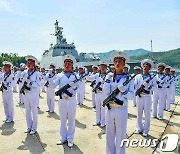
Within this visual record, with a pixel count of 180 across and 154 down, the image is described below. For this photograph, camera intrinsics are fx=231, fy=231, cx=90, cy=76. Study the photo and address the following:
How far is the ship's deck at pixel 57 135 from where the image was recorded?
19.7 feet

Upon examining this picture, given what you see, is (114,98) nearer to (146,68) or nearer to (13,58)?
(146,68)

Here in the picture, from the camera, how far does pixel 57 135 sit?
715cm

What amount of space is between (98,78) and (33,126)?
3.05 meters

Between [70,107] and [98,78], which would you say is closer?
[70,107]

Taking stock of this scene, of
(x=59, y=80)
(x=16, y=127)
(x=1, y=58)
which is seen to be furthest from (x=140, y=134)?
(x=1, y=58)

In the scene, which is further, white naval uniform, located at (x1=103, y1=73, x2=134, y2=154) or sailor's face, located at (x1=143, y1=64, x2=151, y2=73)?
sailor's face, located at (x1=143, y1=64, x2=151, y2=73)

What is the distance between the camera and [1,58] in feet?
280

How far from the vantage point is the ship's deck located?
237 inches

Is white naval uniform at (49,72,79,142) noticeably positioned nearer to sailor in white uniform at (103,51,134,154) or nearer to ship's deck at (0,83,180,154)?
ship's deck at (0,83,180,154)

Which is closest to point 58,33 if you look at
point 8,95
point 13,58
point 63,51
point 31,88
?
point 63,51

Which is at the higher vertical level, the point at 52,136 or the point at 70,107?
the point at 70,107

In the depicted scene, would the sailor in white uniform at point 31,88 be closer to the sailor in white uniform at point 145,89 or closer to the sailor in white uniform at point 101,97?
the sailor in white uniform at point 101,97

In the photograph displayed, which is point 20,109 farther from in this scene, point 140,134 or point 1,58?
point 1,58

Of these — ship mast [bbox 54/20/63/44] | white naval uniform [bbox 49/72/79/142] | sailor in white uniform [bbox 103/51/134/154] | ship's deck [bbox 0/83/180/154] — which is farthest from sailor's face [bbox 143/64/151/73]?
ship mast [bbox 54/20/63/44]
